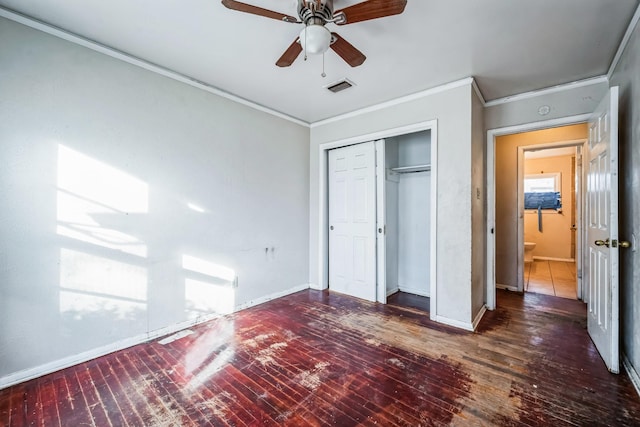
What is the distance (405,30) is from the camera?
2.12 metres

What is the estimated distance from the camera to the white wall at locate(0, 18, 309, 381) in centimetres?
198

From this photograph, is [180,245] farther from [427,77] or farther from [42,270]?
[427,77]

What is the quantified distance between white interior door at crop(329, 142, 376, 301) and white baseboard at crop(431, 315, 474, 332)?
34.5 inches

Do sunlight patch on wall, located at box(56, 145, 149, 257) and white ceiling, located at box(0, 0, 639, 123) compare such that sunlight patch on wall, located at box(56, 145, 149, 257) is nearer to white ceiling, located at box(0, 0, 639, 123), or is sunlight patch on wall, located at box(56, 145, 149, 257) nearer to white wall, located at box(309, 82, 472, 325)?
white ceiling, located at box(0, 0, 639, 123)

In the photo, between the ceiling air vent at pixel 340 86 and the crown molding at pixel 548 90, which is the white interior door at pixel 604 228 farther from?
the ceiling air vent at pixel 340 86

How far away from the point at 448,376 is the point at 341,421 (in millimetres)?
936

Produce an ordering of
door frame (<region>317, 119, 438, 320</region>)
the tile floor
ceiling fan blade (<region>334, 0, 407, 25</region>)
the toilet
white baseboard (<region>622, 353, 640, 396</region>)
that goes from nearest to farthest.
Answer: ceiling fan blade (<region>334, 0, 407, 25</region>), white baseboard (<region>622, 353, 640, 396</region>), door frame (<region>317, 119, 438, 320</region>), the tile floor, the toilet

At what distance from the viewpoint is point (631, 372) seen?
1.94 metres

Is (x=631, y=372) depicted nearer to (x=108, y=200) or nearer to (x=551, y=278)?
(x=551, y=278)

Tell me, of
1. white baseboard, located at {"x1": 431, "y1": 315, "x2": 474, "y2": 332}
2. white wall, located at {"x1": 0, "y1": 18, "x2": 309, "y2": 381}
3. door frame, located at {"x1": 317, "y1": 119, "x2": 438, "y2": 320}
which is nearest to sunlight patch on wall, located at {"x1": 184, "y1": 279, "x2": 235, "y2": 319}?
white wall, located at {"x1": 0, "y1": 18, "x2": 309, "y2": 381}

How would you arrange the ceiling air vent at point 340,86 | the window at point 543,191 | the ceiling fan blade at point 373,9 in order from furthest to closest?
1. the window at point 543,191
2. the ceiling air vent at point 340,86
3. the ceiling fan blade at point 373,9

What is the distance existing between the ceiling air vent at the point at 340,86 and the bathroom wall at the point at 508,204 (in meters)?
2.72

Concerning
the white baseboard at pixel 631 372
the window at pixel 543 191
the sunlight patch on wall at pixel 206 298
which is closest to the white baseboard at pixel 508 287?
the white baseboard at pixel 631 372

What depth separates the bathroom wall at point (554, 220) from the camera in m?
6.34
